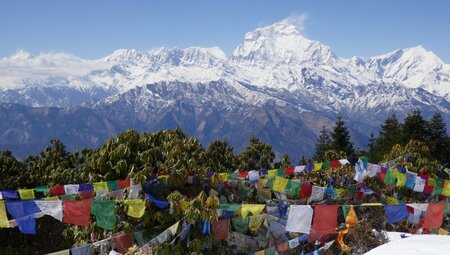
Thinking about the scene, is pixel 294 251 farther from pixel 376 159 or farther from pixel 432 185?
pixel 376 159

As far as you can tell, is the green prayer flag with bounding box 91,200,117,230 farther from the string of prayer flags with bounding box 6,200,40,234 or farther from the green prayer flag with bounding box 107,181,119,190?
the green prayer flag with bounding box 107,181,119,190

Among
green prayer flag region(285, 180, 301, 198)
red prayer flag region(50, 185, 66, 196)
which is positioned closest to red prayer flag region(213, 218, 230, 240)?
green prayer flag region(285, 180, 301, 198)

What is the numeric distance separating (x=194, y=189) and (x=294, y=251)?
3439 millimetres

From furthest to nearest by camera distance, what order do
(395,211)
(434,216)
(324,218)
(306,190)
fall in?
(306,190) → (434,216) → (395,211) → (324,218)

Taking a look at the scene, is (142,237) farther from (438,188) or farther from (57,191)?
(438,188)

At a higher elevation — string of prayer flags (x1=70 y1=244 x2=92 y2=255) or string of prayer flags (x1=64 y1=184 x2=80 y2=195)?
string of prayer flags (x1=64 y1=184 x2=80 y2=195)

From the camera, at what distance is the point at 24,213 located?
13570mm

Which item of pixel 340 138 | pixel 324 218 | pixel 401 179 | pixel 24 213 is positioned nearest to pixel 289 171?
pixel 401 179

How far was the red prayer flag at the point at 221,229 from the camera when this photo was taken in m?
14.1

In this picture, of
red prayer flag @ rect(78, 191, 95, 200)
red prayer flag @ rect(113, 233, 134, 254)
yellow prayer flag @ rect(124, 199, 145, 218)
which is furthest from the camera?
red prayer flag @ rect(78, 191, 95, 200)

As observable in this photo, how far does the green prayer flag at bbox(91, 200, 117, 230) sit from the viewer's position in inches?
525

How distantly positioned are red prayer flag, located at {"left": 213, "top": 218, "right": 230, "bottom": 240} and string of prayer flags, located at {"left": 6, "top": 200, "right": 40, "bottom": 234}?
4.71 meters

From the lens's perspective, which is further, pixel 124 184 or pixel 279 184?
pixel 279 184

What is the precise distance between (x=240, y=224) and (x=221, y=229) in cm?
86
